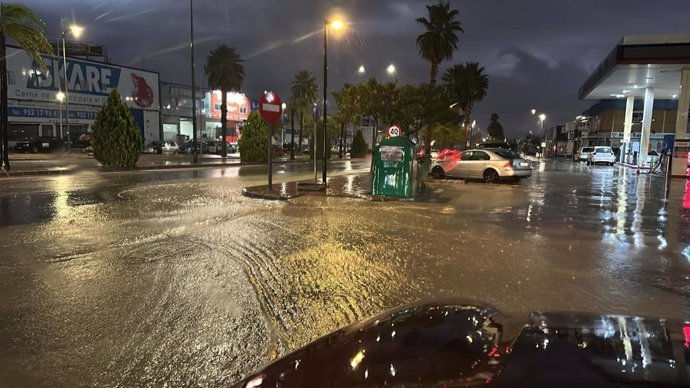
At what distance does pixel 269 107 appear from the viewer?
50.3 ft

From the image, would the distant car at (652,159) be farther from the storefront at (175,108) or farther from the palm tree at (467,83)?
the storefront at (175,108)

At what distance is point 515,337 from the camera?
2.32 metres

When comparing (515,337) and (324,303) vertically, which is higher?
(515,337)

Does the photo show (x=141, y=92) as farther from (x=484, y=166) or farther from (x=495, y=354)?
(x=495, y=354)

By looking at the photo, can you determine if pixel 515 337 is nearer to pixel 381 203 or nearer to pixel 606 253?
pixel 606 253

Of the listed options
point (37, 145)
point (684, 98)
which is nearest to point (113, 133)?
point (37, 145)

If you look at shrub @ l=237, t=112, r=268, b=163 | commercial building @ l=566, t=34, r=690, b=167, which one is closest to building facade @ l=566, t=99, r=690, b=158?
commercial building @ l=566, t=34, r=690, b=167

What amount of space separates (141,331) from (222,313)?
80cm

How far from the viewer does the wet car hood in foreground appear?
186 centimetres

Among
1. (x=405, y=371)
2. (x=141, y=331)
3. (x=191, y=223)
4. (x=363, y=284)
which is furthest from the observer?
(x=191, y=223)

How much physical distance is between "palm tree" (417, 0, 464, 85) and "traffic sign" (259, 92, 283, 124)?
93.2 ft

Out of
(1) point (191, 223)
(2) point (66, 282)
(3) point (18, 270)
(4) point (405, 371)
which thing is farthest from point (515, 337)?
(1) point (191, 223)

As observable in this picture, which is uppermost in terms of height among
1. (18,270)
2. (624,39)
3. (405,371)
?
(624,39)

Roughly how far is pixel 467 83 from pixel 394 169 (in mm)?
47300
